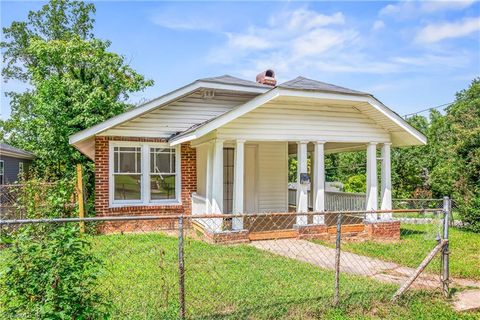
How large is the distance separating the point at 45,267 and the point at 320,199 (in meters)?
7.43

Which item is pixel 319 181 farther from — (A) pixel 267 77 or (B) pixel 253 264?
(A) pixel 267 77

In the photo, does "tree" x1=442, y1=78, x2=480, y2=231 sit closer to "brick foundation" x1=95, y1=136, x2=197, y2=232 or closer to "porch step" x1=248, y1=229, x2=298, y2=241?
"porch step" x1=248, y1=229, x2=298, y2=241

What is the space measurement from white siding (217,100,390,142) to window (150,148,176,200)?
106 inches

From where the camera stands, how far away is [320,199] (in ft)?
31.1

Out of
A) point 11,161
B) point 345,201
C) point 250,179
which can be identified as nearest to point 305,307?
point 250,179

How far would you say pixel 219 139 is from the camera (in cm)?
862

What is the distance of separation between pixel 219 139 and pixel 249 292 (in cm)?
439

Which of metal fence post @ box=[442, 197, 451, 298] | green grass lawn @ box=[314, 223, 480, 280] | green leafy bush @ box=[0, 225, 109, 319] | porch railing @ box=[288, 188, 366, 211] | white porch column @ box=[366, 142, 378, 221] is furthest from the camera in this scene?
porch railing @ box=[288, 188, 366, 211]

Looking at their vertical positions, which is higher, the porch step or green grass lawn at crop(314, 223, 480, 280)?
the porch step

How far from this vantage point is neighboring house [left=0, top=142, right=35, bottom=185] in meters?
18.6

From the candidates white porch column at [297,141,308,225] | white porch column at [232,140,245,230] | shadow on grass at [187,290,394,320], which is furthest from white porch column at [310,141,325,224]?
shadow on grass at [187,290,394,320]

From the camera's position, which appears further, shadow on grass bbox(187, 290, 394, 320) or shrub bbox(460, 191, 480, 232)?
shrub bbox(460, 191, 480, 232)

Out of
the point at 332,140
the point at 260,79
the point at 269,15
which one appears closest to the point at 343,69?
the point at 260,79

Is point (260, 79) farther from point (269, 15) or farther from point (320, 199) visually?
point (320, 199)
